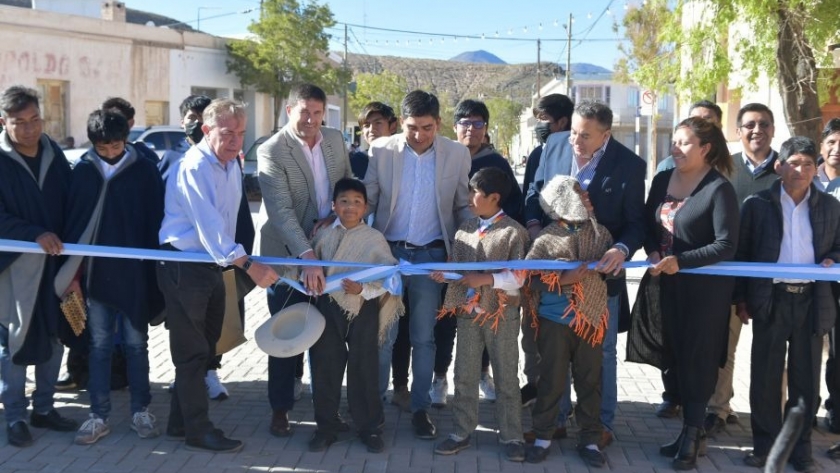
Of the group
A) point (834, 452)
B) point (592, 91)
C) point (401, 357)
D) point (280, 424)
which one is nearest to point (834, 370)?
point (834, 452)

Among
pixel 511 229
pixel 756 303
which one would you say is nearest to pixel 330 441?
pixel 511 229

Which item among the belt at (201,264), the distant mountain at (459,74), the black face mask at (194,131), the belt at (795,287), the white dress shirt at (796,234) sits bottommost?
the belt at (795,287)

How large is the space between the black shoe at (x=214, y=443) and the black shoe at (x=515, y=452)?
5.32 feet

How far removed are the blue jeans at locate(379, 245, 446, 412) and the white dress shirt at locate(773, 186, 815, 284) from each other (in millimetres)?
2043

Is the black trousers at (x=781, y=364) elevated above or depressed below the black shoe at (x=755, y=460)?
above

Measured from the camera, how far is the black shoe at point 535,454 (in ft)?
16.3

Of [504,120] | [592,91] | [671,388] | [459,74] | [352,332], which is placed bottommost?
[671,388]

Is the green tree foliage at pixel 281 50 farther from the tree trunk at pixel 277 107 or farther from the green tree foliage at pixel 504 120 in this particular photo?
the green tree foliage at pixel 504 120

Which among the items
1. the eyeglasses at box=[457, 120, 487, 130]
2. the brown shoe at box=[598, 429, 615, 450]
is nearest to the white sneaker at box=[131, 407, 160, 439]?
the brown shoe at box=[598, 429, 615, 450]

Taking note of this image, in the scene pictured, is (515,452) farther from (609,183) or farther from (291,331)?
(609,183)

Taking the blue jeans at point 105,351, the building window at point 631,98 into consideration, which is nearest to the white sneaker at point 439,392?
the blue jeans at point 105,351

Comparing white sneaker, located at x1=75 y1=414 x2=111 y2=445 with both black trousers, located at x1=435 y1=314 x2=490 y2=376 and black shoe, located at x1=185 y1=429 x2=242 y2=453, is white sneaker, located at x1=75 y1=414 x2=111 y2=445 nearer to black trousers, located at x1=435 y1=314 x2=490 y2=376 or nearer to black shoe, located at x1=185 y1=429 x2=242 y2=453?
black shoe, located at x1=185 y1=429 x2=242 y2=453

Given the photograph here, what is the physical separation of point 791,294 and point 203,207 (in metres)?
3.42

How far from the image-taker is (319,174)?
5.49m
